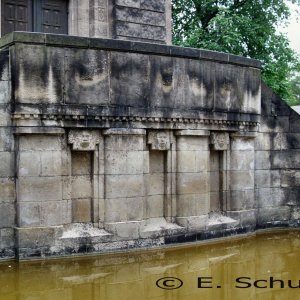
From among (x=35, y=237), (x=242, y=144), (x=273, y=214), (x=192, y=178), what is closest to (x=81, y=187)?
(x=35, y=237)

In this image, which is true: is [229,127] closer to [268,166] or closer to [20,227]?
[268,166]

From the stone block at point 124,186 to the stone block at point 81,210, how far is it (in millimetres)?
407

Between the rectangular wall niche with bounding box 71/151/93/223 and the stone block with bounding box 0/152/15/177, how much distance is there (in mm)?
1035

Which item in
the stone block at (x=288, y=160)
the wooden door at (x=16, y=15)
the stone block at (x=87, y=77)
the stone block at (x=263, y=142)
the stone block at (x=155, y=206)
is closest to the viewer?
the stone block at (x=87, y=77)

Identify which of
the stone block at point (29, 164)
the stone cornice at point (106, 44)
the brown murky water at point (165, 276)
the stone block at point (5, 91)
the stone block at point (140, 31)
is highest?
the stone block at point (140, 31)

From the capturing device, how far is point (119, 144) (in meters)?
9.54

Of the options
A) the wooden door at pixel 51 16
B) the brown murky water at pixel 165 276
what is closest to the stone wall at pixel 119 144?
the brown murky water at pixel 165 276

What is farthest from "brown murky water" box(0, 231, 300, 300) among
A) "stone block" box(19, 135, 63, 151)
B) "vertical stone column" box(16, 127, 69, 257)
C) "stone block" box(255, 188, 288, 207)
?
"stone block" box(255, 188, 288, 207)

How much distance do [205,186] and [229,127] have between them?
1358 millimetres

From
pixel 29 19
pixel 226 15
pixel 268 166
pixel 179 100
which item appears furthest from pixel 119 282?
pixel 226 15

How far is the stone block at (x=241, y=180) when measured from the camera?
11.2 metres

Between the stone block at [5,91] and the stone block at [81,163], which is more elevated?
the stone block at [5,91]

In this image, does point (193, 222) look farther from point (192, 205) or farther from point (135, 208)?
point (135, 208)

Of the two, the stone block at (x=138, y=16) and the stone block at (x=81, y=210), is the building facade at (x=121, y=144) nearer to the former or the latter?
the stone block at (x=81, y=210)
